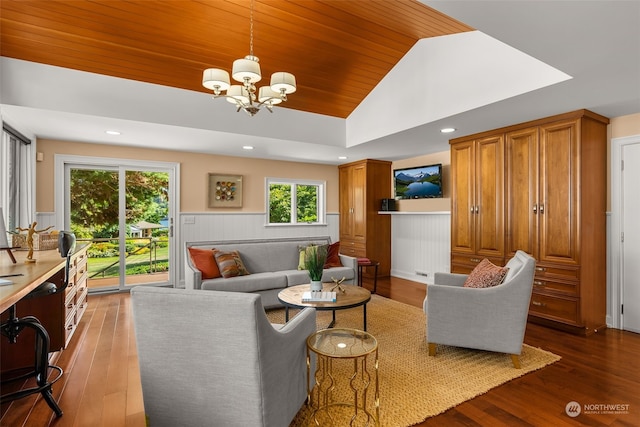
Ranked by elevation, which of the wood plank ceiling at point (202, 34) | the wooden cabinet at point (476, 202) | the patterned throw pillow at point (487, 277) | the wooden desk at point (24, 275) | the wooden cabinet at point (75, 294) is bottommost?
the wooden cabinet at point (75, 294)

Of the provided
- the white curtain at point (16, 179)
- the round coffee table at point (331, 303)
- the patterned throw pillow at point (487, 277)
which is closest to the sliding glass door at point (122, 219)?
the white curtain at point (16, 179)

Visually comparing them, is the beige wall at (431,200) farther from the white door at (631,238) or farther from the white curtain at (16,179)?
the white curtain at (16,179)

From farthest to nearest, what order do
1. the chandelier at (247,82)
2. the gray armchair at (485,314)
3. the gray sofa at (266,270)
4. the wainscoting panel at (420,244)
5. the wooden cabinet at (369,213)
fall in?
the wooden cabinet at (369,213) < the wainscoting panel at (420,244) < the gray sofa at (266,270) < the gray armchair at (485,314) < the chandelier at (247,82)

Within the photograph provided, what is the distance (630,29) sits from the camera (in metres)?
1.86

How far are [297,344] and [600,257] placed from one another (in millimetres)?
3489

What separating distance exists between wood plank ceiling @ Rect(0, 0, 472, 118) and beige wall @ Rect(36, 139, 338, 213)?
188cm

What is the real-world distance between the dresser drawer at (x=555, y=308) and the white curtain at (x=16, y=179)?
5.66 metres

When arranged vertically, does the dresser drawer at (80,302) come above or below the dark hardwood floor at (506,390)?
above

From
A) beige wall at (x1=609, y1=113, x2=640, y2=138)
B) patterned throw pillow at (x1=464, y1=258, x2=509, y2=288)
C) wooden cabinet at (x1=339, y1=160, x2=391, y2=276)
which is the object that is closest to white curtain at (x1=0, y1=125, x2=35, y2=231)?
patterned throw pillow at (x1=464, y1=258, x2=509, y2=288)

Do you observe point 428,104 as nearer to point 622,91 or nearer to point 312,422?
point 622,91

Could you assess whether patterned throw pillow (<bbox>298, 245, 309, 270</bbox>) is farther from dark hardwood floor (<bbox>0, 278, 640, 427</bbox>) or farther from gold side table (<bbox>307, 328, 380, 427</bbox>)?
gold side table (<bbox>307, 328, 380, 427</bbox>)

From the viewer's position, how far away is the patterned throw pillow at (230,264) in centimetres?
385

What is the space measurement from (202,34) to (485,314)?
3.49 metres

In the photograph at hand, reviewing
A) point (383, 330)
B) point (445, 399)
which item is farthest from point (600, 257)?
point (445, 399)
